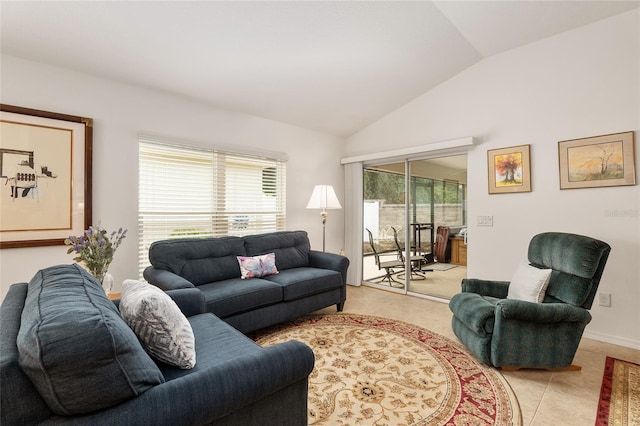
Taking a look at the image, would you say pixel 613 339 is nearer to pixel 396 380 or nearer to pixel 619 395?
pixel 619 395

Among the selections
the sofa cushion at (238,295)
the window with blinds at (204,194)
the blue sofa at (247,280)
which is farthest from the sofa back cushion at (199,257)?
the window with blinds at (204,194)

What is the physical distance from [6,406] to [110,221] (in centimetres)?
252

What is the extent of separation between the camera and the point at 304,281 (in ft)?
10.6

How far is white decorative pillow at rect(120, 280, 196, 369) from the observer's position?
1344 millimetres

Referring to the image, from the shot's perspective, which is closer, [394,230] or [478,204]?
[478,204]

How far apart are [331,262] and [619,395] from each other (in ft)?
8.31

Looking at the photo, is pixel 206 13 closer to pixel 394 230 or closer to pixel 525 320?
pixel 525 320

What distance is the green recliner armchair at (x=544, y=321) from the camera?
7.38 ft

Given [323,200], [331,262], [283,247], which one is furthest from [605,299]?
[283,247]

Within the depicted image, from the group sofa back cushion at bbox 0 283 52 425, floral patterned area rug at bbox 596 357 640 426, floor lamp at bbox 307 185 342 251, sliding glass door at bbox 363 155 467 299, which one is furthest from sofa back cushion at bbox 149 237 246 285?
floral patterned area rug at bbox 596 357 640 426

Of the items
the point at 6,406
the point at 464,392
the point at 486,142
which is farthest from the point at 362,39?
the point at 6,406

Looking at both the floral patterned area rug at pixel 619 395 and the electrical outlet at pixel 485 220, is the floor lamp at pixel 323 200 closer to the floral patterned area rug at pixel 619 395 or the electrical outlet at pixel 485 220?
the electrical outlet at pixel 485 220

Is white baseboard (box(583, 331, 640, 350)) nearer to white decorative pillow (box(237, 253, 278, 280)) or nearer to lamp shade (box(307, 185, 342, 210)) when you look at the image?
lamp shade (box(307, 185, 342, 210))

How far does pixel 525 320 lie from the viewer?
225cm
